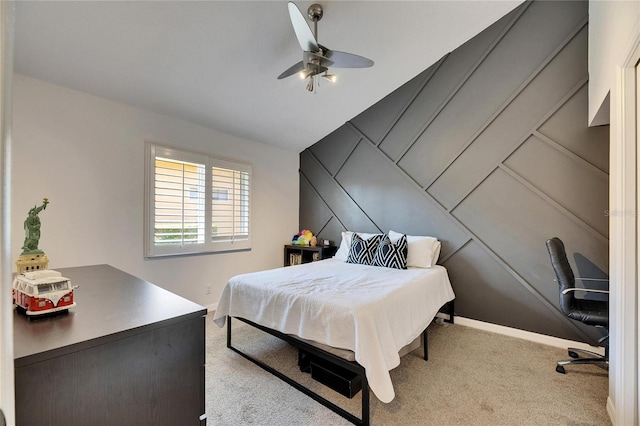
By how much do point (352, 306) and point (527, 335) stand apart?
2312mm

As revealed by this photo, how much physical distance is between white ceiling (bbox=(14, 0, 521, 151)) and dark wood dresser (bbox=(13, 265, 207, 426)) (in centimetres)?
201

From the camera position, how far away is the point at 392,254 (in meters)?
3.19

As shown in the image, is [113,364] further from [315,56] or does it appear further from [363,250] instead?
[363,250]

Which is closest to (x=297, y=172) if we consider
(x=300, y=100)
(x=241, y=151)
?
(x=241, y=151)

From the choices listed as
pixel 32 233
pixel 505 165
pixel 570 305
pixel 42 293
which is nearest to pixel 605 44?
pixel 505 165

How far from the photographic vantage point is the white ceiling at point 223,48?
6.65ft

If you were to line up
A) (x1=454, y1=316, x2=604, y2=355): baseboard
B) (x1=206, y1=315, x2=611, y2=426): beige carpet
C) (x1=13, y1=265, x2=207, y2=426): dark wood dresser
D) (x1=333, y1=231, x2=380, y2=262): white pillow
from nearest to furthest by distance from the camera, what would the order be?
(x1=13, y1=265, x2=207, y2=426): dark wood dresser < (x1=206, y1=315, x2=611, y2=426): beige carpet < (x1=454, y1=316, x2=604, y2=355): baseboard < (x1=333, y1=231, x2=380, y2=262): white pillow

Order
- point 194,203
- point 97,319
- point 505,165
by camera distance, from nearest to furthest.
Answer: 1. point 97,319
2. point 505,165
3. point 194,203

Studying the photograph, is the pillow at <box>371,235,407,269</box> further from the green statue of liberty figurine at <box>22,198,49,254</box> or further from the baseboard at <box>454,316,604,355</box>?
the green statue of liberty figurine at <box>22,198,49,254</box>

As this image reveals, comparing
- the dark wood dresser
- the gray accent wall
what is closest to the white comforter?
the gray accent wall

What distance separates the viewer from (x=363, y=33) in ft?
8.65

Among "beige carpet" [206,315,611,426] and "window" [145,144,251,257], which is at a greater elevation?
"window" [145,144,251,257]

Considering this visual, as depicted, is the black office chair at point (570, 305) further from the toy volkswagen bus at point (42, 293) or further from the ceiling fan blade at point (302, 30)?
the toy volkswagen bus at point (42, 293)

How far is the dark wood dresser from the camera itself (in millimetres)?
760
